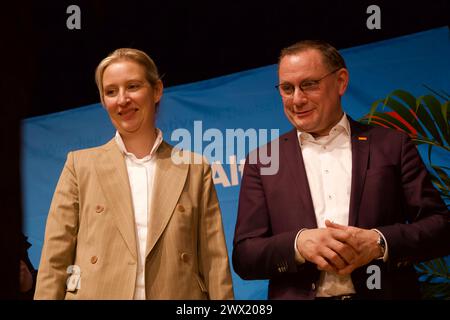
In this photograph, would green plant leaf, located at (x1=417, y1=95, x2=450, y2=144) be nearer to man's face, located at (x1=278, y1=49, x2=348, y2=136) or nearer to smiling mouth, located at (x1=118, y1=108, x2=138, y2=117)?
man's face, located at (x1=278, y1=49, x2=348, y2=136)

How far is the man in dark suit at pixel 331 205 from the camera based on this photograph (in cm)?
282

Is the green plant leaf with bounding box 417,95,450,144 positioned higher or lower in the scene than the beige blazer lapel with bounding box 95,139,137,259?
higher

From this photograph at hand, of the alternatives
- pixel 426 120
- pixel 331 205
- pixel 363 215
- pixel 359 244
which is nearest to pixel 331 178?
pixel 331 205

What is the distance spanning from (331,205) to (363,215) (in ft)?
0.52

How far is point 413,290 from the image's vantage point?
287cm

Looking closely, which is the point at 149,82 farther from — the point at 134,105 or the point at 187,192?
the point at 187,192

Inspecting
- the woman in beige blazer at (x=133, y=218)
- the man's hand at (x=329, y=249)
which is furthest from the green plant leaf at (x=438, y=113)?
the woman in beige blazer at (x=133, y=218)

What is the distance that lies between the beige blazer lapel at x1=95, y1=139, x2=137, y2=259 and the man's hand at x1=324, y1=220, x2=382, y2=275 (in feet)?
3.01

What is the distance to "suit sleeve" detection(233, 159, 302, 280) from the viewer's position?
9.37 feet

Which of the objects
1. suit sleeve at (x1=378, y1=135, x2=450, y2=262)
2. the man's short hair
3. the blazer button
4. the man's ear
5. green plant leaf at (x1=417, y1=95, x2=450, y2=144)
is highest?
the man's short hair

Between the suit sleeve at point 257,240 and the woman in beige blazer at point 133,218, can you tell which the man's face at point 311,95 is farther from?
the woman in beige blazer at point 133,218

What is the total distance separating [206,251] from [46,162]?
136 cm

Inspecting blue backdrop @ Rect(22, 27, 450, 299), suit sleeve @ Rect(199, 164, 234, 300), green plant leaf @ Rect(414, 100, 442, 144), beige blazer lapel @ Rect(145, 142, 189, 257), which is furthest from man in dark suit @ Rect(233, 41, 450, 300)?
green plant leaf @ Rect(414, 100, 442, 144)

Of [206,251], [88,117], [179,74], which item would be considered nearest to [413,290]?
[206,251]
